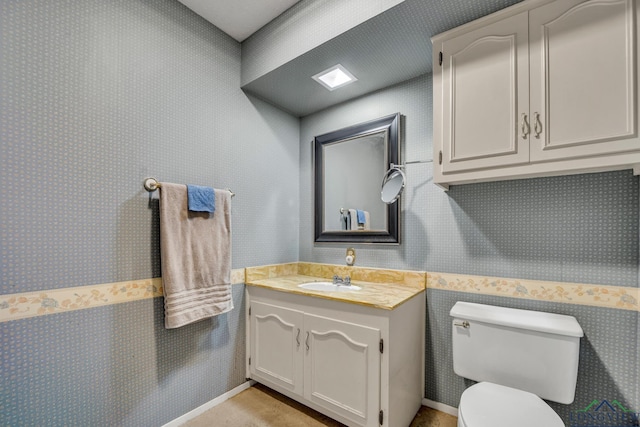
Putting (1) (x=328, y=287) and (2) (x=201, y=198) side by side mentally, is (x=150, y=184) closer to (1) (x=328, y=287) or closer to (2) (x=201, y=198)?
(2) (x=201, y=198)

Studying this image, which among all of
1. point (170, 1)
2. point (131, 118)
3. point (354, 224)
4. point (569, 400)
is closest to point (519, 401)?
point (569, 400)

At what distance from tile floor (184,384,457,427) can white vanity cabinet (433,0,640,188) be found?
143 centimetres

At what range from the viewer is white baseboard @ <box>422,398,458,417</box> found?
1729 mm

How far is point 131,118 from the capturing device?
1.50 meters

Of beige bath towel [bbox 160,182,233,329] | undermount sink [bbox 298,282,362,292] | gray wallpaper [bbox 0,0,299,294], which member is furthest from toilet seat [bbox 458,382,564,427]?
gray wallpaper [bbox 0,0,299,294]

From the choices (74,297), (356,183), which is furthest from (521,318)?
(74,297)

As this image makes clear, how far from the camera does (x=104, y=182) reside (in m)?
1.40

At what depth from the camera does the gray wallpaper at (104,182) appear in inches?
46.1

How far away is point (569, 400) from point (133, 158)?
2.42m

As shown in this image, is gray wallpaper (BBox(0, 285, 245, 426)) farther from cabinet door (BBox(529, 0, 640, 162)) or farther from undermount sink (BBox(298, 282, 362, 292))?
cabinet door (BBox(529, 0, 640, 162))

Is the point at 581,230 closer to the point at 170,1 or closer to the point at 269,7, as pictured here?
the point at 269,7

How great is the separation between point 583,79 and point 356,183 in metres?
1.39

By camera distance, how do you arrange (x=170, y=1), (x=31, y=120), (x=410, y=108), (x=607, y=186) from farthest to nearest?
(x=410, y=108), (x=170, y=1), (x=607, y=186), (x=31, y=120)

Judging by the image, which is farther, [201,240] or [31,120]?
[201,240]
